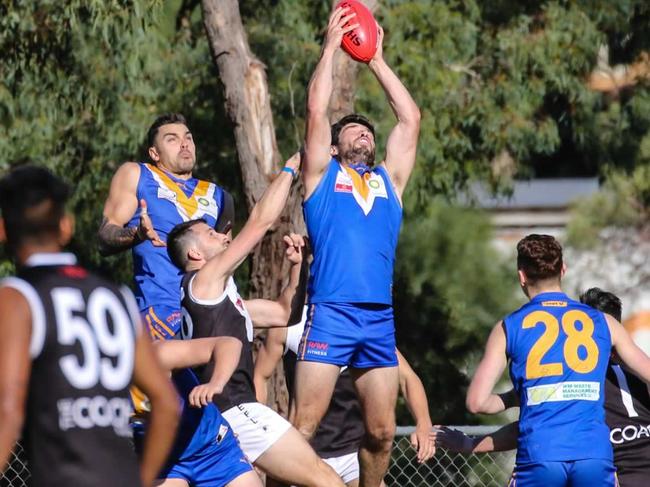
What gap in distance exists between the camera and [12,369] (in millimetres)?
3877

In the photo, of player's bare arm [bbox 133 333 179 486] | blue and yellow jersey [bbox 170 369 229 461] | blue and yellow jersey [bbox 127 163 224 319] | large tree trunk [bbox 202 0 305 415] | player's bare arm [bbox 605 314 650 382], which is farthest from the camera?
large tree trunk [bbox 202 0 305 415]

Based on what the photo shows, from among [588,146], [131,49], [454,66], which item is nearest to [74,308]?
[131,49]

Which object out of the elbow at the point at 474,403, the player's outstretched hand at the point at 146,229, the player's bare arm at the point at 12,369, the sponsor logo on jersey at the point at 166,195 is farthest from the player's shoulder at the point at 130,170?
the player's bare arm at the point at 12,369

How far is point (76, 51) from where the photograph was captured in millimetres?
13422

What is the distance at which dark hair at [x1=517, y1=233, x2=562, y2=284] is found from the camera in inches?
254

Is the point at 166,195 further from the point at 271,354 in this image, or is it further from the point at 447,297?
the point at 447,297

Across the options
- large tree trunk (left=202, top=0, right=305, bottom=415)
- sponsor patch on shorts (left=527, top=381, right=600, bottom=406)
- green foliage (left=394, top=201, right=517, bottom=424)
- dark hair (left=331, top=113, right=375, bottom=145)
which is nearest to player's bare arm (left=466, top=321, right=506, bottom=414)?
sponsor patch on shorts (left=527, top=381, right=600, bottom=406)

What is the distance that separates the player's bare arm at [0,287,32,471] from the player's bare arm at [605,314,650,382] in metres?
3.46

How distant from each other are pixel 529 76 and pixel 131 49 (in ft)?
15.2

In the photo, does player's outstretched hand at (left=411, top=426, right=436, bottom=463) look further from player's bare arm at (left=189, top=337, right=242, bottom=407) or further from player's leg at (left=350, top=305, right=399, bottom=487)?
player's bare arm at (left=189, top=337, right=242, bottom=407)

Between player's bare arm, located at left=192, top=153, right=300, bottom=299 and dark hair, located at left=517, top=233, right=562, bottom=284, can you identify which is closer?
dark hair, located at left=517, top=233, right=562, bottom=284

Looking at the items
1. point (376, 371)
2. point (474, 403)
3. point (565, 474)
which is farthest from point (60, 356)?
point (376, 371)

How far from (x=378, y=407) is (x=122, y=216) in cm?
210

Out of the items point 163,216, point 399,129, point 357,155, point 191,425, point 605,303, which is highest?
point 399,129
